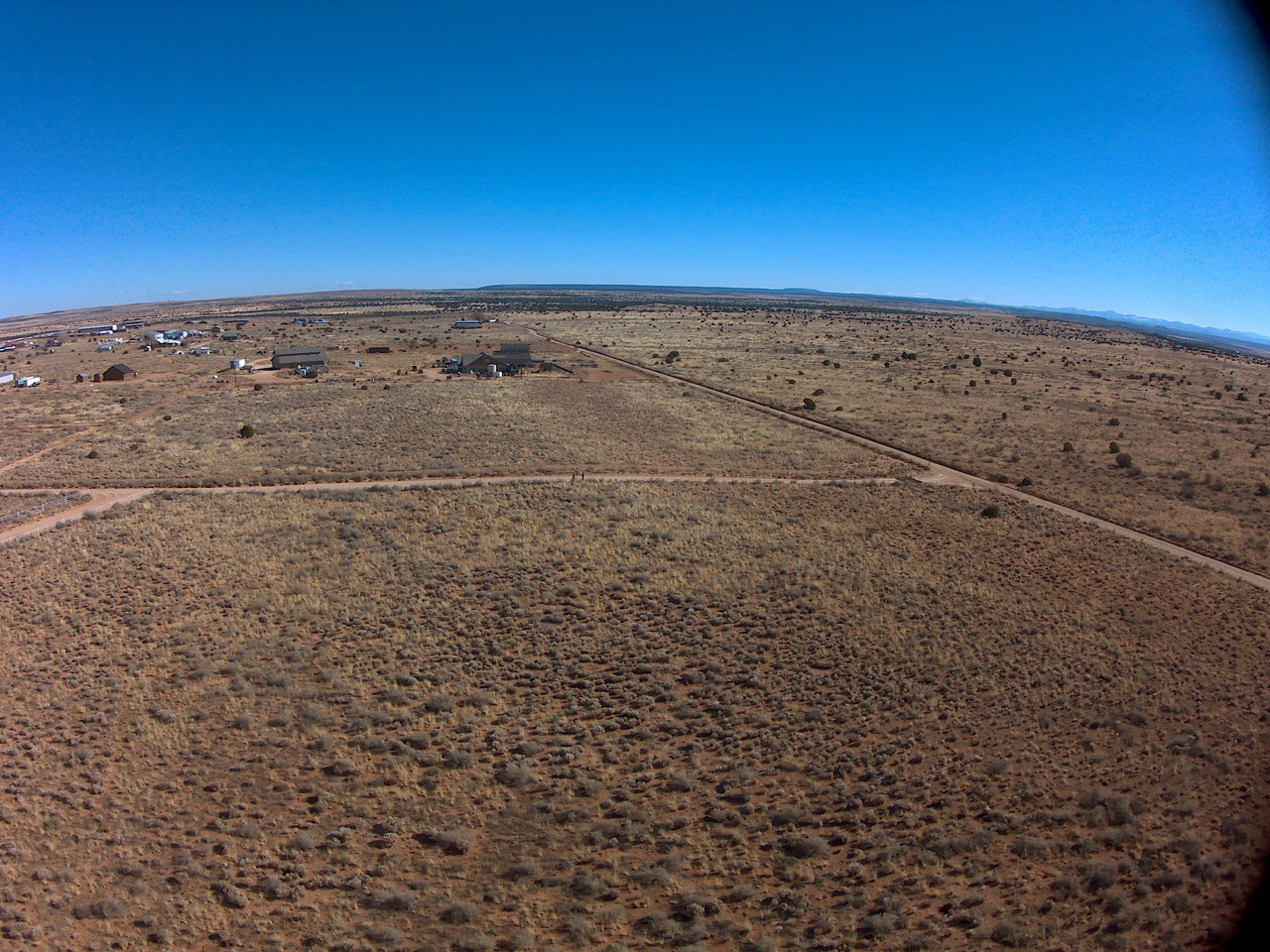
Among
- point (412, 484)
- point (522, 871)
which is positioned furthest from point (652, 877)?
point (412, 484)

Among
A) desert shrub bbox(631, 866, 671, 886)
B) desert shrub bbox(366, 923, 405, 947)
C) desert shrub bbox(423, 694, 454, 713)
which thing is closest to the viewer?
desert shrub bbox(366, 923, 405, 947)

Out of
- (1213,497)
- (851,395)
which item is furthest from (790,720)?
(851,395)

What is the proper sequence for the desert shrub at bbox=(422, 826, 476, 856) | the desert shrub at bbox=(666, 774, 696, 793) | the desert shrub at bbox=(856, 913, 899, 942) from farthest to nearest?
the desert shrub at bbox=(666, 774, 696, 793) < the desert shrub at bbox=(422, 826, 476, 856) < the desert shrub at bbox=(856, 913, 899, 942)

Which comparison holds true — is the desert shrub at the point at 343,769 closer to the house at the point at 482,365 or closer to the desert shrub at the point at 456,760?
the desert shrub at the point at 456,760

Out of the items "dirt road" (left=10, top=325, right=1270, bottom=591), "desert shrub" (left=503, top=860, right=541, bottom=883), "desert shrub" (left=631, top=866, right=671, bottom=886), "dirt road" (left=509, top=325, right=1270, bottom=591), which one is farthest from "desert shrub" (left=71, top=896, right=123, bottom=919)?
"dirt road" (left=509, top=325, right=1270, bottom=591)

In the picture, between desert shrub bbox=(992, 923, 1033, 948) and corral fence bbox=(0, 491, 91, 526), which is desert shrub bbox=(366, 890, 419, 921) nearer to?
desert shrub bbox=(992, 923, 1033, 948)

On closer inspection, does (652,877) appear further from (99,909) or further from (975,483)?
(975,483)
